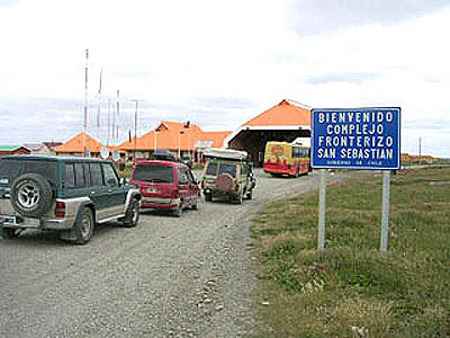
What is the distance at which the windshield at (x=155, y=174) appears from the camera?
53.9ft

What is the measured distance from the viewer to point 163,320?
20.4 ft

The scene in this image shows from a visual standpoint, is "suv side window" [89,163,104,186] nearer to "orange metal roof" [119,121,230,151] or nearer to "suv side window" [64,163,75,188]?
"suv side window" [64,163,75,188]

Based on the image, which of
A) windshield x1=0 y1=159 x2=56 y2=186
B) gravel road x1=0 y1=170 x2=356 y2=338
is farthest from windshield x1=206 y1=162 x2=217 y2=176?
windshield x1=0 y1=159 x2=56 y2=186

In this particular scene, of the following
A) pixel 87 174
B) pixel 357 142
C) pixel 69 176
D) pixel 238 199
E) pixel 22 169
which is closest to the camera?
pixel 357 142

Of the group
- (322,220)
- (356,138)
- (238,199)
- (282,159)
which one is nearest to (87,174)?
(322,220)

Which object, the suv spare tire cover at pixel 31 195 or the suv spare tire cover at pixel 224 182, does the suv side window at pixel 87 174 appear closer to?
the suv spare tire cover at pixel 31 195


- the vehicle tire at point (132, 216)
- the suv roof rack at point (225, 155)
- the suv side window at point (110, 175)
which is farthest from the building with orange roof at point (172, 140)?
the suv side window at point (110, 175)

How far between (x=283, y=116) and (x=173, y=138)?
18663 millimetres

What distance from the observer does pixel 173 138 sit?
73750 millimetres

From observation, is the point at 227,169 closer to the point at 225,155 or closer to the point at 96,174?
the point at 225,155

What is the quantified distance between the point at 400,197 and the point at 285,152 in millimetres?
22877

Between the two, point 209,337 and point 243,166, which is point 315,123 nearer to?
point 209,337

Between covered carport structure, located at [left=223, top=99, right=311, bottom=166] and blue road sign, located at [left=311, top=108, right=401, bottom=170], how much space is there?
4866 centimetres

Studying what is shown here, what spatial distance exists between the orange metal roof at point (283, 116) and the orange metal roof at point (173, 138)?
350 inches
